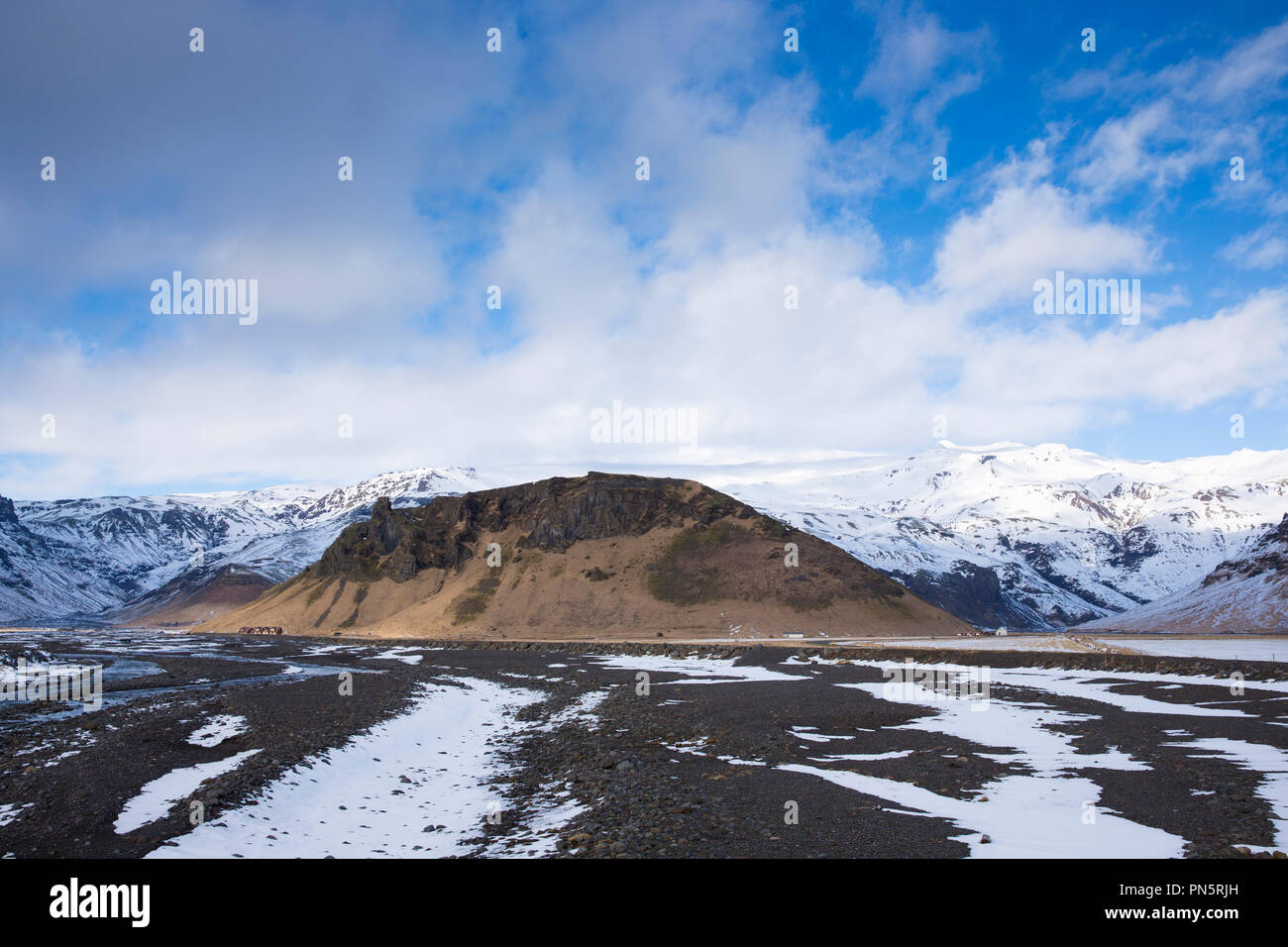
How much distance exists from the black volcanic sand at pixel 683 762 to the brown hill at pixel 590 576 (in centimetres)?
6081

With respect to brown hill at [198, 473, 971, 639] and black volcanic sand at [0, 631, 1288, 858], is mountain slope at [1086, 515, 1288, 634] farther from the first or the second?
black volcanic sand at [0, 631, 1288, 858]

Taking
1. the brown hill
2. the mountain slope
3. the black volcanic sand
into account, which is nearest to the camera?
the black volcanic sand

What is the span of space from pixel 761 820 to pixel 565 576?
110 metres

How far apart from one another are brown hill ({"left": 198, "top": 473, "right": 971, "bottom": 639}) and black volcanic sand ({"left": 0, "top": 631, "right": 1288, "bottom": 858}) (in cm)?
6081

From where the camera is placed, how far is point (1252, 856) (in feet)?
40.4

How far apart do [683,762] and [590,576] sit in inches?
3998

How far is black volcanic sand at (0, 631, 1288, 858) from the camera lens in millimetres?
15102

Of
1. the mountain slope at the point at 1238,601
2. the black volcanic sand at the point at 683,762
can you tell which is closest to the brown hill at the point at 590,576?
the black volcanic sand at the point at 683,762

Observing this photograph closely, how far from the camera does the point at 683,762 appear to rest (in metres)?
23.2

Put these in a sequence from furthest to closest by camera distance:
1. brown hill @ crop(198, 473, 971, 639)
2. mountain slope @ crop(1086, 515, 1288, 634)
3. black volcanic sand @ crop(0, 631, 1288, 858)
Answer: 1. mountain slope @ crop(1086, 515, 1288, 634)
2. brown hill @ crop(198, 473, 971, 639)
3. black volcanic sand @ crop(0, 631, 1288, 858)

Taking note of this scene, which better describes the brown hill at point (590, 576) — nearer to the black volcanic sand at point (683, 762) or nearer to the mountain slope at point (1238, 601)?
the black volcanic sand at point (683, 762)

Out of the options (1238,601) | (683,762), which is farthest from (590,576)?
(1238,601)

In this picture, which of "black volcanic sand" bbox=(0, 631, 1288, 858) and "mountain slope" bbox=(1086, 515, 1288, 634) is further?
"mountain slope" bbox=(1086, 515, 1288, 634)

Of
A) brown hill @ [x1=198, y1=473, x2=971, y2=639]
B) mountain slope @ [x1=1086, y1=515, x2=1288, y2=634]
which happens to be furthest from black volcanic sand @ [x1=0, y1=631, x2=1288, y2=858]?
mountain slope @ [x1=1086, y1=515, x2=1288, y2=634]
